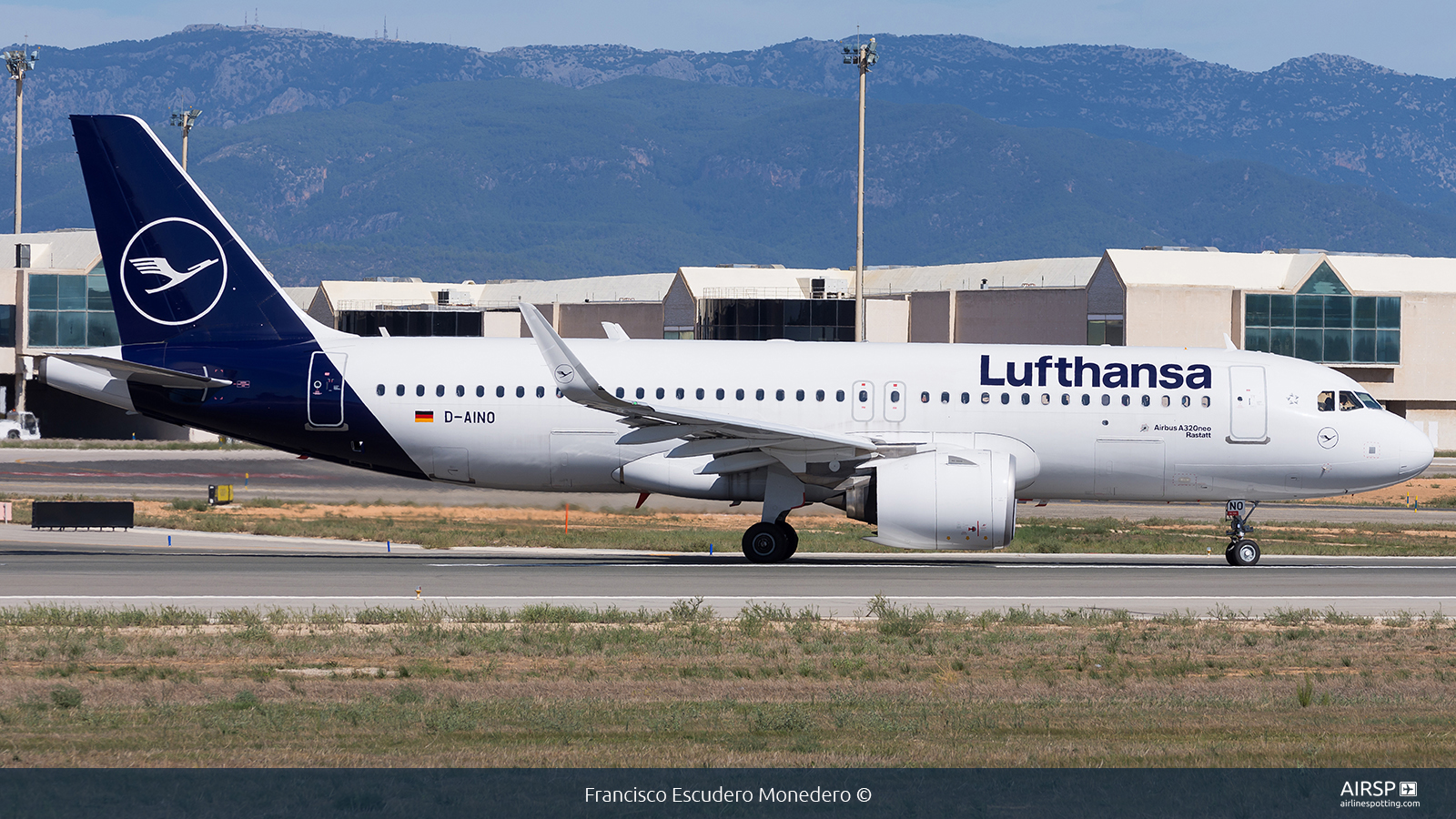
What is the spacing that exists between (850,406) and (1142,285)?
213 ft

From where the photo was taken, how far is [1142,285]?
89062 mm

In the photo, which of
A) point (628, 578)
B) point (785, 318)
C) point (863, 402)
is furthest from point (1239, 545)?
point (785, 318)

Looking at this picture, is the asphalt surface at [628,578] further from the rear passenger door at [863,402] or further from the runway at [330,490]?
the rear passenger door at [863,402]

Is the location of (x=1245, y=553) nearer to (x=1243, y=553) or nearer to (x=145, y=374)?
(x=1243, y=553)

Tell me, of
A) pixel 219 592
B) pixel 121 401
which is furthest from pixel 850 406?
pixel 121 401

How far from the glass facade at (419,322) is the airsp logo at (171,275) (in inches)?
3048

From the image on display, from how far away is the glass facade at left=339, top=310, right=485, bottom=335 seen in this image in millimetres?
107625

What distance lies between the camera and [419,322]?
364 feet

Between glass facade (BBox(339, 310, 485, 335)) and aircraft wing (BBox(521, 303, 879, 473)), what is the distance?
80841 mm

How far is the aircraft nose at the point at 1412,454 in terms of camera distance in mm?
28828

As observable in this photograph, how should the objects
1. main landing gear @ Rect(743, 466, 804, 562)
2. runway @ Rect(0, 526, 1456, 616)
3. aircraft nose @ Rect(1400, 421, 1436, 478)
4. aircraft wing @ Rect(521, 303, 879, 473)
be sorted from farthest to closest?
1. aircraft nose @ Rect(1400, 421, 1436, 478)
2. main landing gear @ Rect(743, 466, 804, 562)
3. aircraft wing @ Rect(521, 303, 879, 473)
4. runway @ Rect(0, 526, 1456, 616)

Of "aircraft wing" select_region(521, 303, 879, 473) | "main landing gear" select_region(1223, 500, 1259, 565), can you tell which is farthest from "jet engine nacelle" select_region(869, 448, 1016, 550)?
"main landing gear" select_region(1223, 500, 1259, 565)

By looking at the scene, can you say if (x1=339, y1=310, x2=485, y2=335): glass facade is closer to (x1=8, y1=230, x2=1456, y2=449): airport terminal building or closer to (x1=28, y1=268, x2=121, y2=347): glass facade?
(x1=8, y1=230, x2=1456, y2=449): airport terminal building
